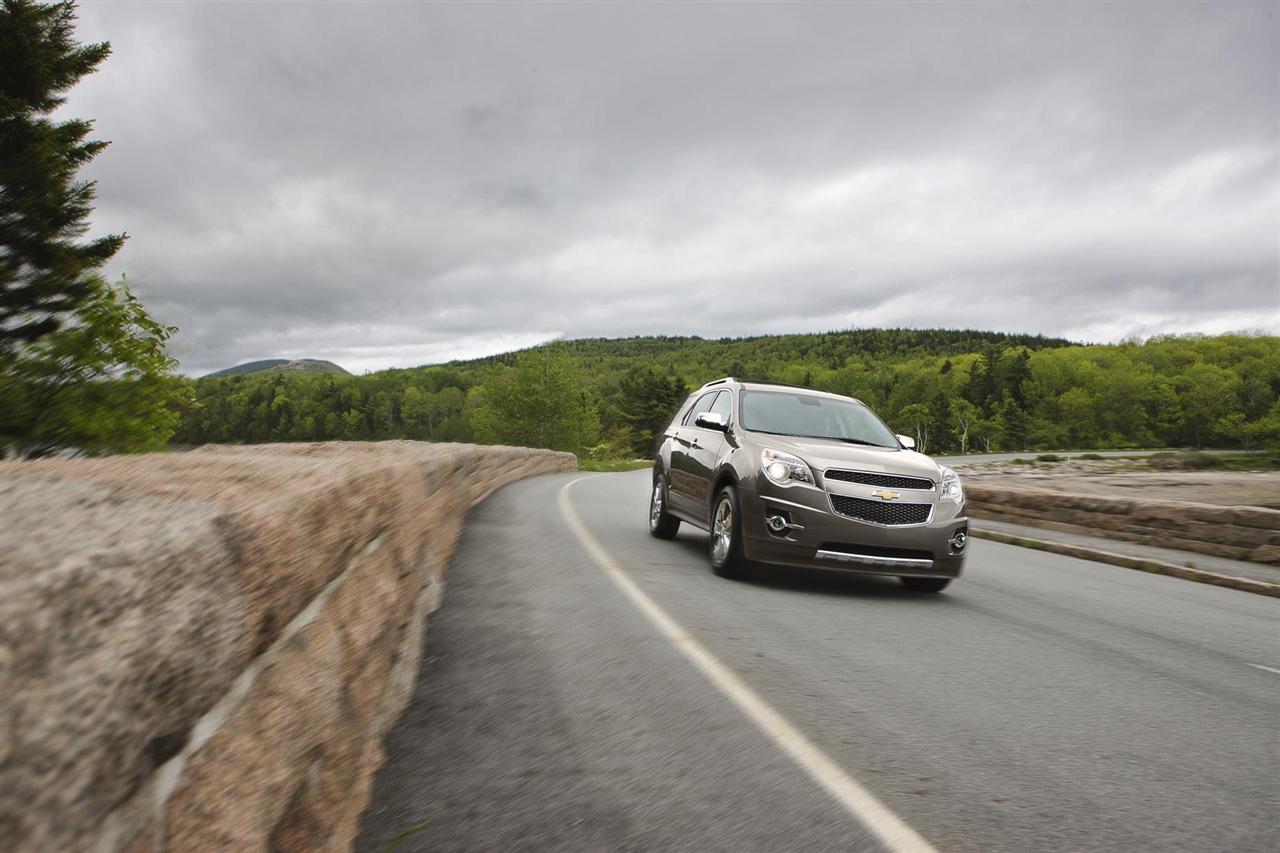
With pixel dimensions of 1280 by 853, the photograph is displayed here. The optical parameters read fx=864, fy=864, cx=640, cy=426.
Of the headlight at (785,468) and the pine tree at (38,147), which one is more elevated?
the pine tree at (38,147)

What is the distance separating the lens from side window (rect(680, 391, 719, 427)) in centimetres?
992

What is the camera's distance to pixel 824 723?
12.3 ft

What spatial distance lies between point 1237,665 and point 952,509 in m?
2.33

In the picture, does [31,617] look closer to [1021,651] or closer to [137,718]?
[137,718]

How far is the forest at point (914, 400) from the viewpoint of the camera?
8138 cm

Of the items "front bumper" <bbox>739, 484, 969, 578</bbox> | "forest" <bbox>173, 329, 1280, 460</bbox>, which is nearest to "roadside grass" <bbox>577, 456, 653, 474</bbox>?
"forest" <bbox>173, 329, 1280, 460</bbox>

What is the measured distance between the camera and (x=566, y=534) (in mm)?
10312

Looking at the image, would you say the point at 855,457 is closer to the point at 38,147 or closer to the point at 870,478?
the point at 870,478

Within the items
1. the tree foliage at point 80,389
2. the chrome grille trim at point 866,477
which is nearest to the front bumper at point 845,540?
the chrome grille trim at point 866,477

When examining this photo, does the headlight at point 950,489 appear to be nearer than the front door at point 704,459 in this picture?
Yes

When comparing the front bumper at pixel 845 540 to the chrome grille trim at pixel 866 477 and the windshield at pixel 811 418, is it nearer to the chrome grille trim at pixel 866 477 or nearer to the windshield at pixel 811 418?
the chrome grille trim at pixel 866 477

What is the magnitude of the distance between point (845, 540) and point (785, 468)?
2.50 ft

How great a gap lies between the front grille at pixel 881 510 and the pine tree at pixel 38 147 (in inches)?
529

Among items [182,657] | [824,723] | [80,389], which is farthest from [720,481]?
[182,657]
